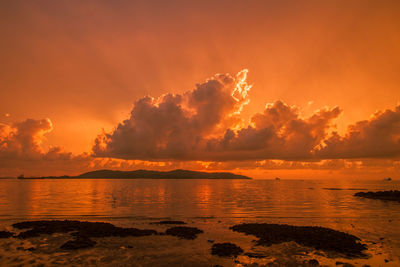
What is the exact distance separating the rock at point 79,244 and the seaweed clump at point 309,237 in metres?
18.4

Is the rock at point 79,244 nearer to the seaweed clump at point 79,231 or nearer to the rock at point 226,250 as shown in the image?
the seaweed clump at point 79,231

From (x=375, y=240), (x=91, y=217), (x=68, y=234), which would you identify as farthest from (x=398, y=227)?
(x=91, y=217)

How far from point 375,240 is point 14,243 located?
135 feet

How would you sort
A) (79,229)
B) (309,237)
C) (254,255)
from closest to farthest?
1. (254,255)
2. (309,237)
3. (79,229)

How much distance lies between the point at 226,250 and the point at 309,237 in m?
11.7

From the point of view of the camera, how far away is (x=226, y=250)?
86.9 feet

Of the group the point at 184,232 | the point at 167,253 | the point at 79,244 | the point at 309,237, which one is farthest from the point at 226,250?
the point at 79,244

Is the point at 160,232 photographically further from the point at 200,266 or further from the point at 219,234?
the point at 200,266

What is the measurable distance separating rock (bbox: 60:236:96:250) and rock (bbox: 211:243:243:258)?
42.8 ft

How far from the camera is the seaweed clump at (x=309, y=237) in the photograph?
2742 centimetres

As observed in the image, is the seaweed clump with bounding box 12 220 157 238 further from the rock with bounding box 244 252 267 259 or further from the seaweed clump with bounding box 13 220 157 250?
the rock with bounding box 244 252 267 259

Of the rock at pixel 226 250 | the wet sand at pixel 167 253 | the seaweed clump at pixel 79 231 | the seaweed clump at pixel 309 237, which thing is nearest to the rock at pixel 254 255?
the wet sand at pixel 167 253

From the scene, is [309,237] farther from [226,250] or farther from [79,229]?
[79,229]

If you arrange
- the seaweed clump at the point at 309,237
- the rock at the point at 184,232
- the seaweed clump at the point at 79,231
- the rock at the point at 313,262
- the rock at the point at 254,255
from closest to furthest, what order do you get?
the rock at the point at 313,262, the rock at the point at 254,255, the seaweed clump at the point at 309,237, the seaweed clump at the point at 79,231, the rock at the point at 184,232
